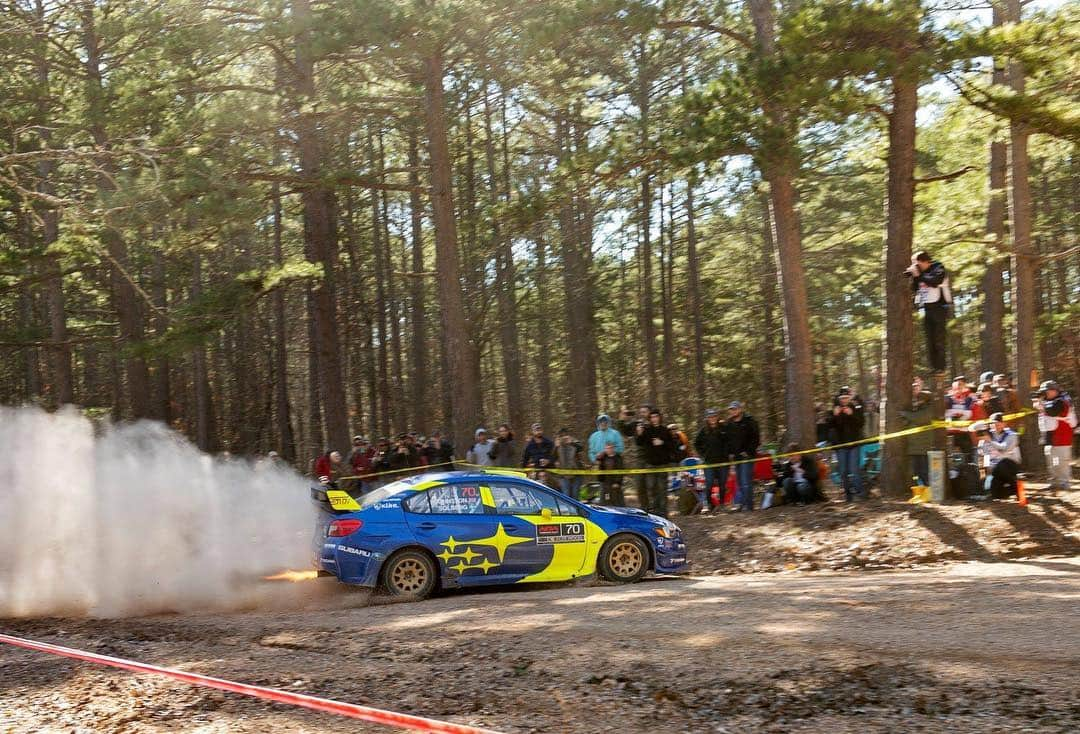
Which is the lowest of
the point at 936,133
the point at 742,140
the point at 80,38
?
the point at 742,140

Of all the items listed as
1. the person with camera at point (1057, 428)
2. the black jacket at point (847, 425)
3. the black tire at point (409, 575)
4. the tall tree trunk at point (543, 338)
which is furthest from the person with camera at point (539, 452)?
the tall tree trunk at point (543, 338)

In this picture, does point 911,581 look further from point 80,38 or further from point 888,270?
point 80,38

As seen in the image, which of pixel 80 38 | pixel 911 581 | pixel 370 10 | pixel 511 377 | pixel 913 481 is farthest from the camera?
pixel 511 377

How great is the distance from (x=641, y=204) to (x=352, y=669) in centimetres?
2835

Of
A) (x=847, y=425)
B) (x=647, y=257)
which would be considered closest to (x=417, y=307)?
(x=647, y=257)

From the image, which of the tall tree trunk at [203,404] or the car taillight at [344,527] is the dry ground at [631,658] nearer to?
the car taillight at [344,527]

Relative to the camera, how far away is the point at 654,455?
17.8m

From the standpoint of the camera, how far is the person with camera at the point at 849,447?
55.7ft

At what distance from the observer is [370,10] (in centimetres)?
1889

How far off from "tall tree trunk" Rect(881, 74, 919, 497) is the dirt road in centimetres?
497

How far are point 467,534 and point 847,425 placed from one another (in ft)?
23.9

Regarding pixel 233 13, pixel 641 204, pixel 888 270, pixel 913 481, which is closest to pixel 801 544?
pixel 913 481

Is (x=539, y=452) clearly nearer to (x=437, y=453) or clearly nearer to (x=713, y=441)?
(x=713, y=441)

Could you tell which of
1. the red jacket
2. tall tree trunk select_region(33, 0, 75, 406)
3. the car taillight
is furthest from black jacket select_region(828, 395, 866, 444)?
tall tree trunk select_region(33, 0, 75, 406)
